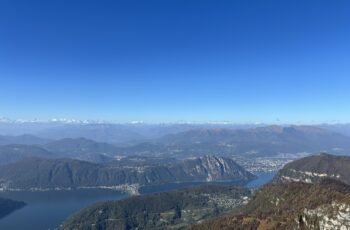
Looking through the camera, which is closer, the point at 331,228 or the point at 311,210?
the point at 331,228

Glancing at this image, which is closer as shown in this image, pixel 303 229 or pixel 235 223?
pixel 303 229

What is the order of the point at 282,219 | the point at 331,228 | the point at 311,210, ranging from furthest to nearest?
the point at 282,219, the point at 311,210, the point at 331,228

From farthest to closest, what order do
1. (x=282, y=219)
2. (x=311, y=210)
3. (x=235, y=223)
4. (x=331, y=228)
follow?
(x=235, y=223) < (x=282, y=219) < (x=311, y=210) < (x=331, y=228)

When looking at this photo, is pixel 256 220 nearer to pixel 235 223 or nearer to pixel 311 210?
pixel 235 223

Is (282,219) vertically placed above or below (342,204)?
below

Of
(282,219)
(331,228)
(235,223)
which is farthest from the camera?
(235,223)

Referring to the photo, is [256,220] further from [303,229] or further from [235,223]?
[303,229]

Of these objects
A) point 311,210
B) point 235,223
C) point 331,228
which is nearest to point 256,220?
point 235,223

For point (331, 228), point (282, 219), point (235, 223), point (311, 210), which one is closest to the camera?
point (331, 228)

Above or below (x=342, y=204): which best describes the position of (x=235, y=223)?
below
